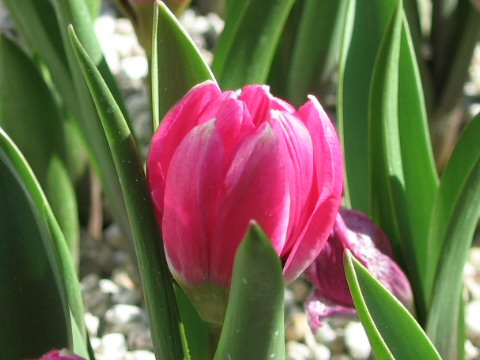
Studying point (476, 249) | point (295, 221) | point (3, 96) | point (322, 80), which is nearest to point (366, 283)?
point (295, 221)

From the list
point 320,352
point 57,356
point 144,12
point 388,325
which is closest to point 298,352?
point 320,352

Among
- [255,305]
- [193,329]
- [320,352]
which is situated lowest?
[320,352]

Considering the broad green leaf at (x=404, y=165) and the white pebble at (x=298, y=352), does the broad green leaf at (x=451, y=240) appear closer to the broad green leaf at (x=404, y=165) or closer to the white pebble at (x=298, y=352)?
the broad green leaf at (x=404, y=165)

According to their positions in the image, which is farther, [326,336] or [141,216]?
[326,336]

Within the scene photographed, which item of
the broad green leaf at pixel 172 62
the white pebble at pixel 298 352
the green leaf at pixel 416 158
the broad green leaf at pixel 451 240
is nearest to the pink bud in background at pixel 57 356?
the broad green leaf at pixel 172 62

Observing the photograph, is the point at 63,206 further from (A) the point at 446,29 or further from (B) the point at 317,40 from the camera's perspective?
(A) the point at 446,29

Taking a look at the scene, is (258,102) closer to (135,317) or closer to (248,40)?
(248,40)

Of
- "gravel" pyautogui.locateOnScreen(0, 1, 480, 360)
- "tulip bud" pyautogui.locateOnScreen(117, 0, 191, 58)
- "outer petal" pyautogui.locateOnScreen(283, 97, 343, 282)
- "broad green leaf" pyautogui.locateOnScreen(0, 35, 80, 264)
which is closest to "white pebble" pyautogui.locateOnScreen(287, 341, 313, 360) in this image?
"gravel" pyautogui.locateOnScreen(0, 1, 480, 360)
